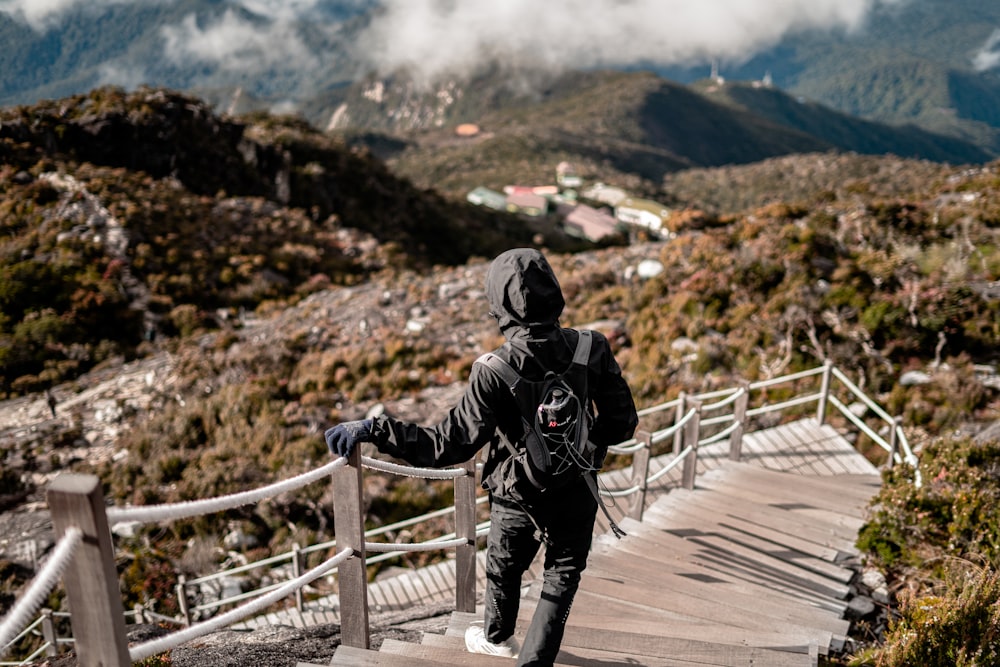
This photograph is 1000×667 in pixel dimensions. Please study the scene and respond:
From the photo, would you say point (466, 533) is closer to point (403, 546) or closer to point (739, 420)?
point (403, 546)

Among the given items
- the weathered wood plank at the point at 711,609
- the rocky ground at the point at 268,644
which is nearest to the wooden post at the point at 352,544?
the rocky ground at the point at 268,644

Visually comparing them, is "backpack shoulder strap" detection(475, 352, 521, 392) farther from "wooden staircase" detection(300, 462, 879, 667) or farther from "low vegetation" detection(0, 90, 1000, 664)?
"low vegetation" detection(0, 90, 1000, 664)

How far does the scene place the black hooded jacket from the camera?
238 centimetres

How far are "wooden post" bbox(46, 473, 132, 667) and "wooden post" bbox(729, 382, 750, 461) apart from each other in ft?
17.6

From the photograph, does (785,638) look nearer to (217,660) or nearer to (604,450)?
(604,450)

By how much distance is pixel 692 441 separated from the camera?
5.24 m

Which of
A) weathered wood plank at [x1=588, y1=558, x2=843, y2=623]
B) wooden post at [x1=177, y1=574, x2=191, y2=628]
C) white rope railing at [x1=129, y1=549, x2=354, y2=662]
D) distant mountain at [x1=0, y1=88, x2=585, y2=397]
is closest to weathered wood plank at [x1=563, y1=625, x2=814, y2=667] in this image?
weathered wood plank at [x1=588, y1=558, x2=843, y2=623]

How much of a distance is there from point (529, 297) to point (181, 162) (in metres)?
25.6

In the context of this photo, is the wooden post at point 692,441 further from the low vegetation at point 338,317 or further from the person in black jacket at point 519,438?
the person in black jacket at point 519,438

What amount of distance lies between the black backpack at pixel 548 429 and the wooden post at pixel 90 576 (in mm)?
1365

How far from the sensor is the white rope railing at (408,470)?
263 cm

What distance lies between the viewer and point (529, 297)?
7.77 ft

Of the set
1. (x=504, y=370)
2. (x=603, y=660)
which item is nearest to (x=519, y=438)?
(x=504, y=370)

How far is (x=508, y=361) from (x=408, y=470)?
2.52ft
